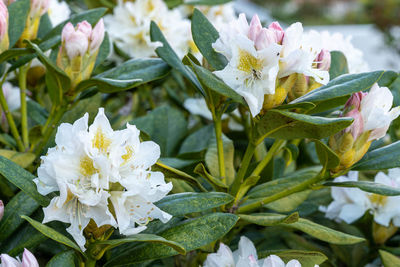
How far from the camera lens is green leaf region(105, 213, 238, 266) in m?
0.71

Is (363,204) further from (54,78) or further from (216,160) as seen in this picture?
(54,78)

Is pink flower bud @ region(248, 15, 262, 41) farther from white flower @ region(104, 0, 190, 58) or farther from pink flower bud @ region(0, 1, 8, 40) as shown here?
white flower @ region(104, 0, 190, 58)

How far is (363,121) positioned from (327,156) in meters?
0.08

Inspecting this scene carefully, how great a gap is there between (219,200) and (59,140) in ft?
0.79

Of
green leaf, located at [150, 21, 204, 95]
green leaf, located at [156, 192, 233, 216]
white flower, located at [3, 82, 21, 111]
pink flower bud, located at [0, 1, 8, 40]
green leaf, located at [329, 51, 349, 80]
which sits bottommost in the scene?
white flower, located at [3, 82, 21, 111]

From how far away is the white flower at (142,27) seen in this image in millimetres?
1418

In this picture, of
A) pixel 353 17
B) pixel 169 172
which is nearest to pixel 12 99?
pixel 169 172

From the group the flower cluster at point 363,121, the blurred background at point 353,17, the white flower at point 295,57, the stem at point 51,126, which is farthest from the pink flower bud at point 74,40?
the blurred background at point 353,17

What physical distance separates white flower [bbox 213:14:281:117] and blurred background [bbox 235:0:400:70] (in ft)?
22.1

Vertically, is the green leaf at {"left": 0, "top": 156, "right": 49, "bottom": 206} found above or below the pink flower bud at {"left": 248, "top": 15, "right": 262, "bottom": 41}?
below

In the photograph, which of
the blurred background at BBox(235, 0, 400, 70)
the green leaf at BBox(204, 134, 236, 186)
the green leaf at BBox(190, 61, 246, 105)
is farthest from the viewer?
the blurred background at BBox(235, 0, 400, 70)

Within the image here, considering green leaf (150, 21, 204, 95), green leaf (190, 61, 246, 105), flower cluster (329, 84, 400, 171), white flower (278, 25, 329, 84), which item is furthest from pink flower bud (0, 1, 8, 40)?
flower cluster (329, 84, 400, 171)

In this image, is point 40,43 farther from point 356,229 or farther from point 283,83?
point 356,229

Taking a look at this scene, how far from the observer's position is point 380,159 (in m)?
0.84
